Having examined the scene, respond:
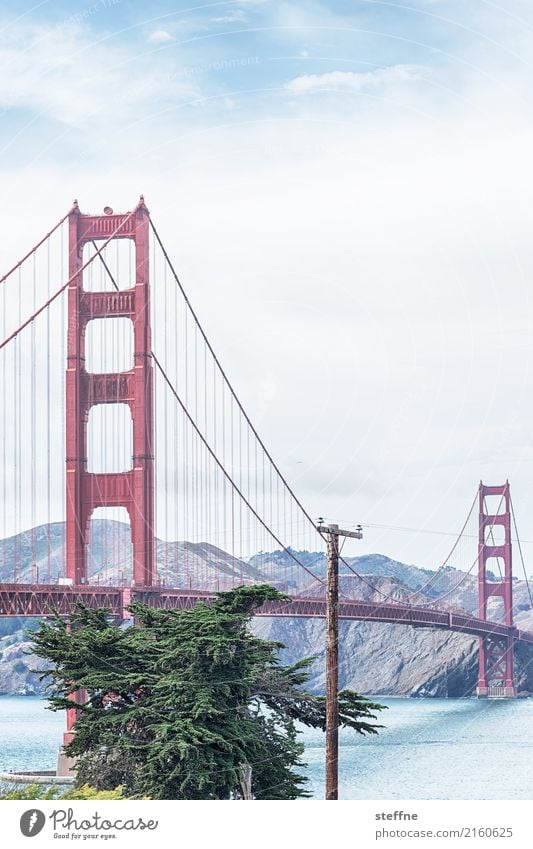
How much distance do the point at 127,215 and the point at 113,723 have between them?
40.3m

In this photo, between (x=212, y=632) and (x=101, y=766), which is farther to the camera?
(x=212, y=632)

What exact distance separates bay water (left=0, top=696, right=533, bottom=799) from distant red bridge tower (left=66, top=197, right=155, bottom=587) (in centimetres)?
1031

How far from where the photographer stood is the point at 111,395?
70.9 m

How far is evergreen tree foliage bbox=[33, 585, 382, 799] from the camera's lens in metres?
33.5

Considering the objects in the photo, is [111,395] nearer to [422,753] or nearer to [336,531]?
[422,753]

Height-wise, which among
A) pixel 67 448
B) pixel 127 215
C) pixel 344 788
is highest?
pixel 127 215

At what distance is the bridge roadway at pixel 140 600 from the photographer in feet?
197

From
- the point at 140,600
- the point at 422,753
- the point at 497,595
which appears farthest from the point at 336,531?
the point at 497,595

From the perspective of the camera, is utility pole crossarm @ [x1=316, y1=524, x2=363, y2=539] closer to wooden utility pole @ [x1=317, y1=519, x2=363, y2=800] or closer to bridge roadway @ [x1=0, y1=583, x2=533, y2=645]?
wooden utility pole @ [x1=317, y1=519, x2=363, y2=800]

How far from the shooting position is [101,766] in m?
34.3

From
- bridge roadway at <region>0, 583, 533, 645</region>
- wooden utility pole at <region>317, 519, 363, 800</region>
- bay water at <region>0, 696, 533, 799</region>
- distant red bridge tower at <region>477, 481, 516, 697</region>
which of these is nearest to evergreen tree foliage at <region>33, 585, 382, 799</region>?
wooden utility pole at <region>317, 519, 363, 800</region>
